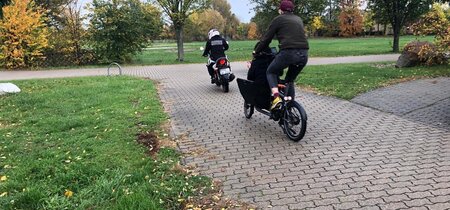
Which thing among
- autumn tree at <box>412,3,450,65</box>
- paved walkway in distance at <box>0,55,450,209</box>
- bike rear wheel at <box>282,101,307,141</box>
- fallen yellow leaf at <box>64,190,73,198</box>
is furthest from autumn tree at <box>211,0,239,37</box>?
fallen yellow leaf at <box>64,190,73,198</box>

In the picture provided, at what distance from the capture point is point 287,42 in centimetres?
540

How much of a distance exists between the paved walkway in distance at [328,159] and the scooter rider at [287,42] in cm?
90

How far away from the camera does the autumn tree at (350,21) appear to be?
218ft

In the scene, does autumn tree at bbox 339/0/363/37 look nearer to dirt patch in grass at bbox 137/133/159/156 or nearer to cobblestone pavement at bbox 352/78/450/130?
cobblestone pavement at bbox 352/78/450/130

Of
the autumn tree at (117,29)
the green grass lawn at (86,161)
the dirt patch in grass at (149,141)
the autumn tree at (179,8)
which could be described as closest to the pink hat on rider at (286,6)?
the green grass lawn at (86,161)

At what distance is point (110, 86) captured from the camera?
474 inches

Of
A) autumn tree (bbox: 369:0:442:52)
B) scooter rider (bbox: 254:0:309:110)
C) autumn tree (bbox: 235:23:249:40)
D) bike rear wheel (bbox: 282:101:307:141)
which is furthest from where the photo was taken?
autumn tree (bbox: 235:23:249:40)

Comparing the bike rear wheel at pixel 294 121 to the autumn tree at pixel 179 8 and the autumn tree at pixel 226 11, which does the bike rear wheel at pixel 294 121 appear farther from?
the autumn tree at pixel 226 11

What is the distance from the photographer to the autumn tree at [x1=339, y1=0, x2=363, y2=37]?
2621 inches

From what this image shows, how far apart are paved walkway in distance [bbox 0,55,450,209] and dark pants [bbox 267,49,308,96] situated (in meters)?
0.85

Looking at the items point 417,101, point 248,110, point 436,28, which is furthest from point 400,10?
point 248,110

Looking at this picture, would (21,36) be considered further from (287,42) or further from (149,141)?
(287,42)

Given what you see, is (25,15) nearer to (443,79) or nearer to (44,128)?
(44,128)

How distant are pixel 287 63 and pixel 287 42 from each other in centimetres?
29
